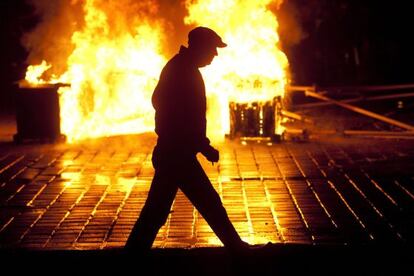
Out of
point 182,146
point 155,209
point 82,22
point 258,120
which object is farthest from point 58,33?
point 155,209

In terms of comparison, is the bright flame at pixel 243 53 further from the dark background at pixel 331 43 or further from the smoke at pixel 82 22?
the dark background at pixel 331 43

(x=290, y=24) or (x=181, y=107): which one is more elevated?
(x=290, y=24)

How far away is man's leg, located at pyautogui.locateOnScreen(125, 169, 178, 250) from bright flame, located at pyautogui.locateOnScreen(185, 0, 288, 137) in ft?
21.5

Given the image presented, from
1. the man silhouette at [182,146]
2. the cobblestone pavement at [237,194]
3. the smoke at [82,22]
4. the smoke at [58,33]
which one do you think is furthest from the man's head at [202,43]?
the smoke at [58,33]

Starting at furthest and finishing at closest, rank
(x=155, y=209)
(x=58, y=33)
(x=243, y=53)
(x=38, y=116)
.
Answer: (x=58, y=33) < (x=243, y=53) < (x=38, y=116) < (x=155, y=209)

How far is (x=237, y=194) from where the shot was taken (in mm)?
7375

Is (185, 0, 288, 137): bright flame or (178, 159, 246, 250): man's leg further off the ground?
(185, 0, 288, 137): bright flame

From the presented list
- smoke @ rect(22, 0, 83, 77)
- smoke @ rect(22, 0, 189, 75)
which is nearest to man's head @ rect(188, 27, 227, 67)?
smoke @ rect(22, 0, 189, 75)

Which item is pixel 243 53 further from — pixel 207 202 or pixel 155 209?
pixel 155 209

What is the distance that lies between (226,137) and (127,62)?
2975mm

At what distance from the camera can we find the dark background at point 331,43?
59.0ft

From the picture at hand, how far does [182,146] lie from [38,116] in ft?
23.9

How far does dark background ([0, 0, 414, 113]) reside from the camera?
18.0m

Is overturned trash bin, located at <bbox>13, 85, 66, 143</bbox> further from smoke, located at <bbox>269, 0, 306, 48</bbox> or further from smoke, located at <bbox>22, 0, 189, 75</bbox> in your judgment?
smoke, located at <bbox>269, 0, 306, 48</bbox>
